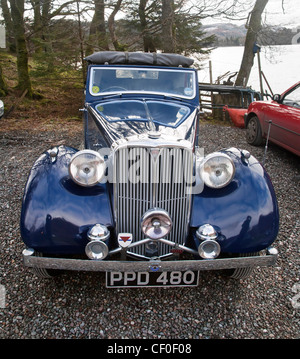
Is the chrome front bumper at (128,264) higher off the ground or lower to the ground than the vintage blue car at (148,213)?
lower

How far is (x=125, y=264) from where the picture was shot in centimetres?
210

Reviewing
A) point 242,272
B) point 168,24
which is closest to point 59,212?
point 242,272

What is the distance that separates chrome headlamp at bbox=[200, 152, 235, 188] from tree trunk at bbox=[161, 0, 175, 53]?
8325mm

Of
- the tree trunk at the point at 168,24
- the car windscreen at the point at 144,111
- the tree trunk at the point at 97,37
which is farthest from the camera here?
the tree trunk at the point at 97,37

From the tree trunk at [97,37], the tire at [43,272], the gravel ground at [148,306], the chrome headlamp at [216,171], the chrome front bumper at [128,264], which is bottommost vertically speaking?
the gravel ground at [148,306]

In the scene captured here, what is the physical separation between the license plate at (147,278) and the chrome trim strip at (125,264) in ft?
0.56

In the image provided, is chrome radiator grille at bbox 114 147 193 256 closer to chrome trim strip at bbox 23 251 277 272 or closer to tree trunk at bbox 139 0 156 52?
chrome trim strip at bbox 23 251 277 272

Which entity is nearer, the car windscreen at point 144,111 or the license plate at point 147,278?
the license plate at point 147,278

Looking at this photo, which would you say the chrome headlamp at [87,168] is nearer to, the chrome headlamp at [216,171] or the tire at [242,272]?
the chrome headlamp at [216,171]

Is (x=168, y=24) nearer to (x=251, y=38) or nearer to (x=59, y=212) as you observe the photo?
(x=251, y=38)

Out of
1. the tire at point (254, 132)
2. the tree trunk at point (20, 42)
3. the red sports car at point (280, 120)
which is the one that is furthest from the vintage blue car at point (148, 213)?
the tree trunk at point (20, 42)

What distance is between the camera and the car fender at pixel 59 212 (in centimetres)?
216

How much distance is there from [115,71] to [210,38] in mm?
9132

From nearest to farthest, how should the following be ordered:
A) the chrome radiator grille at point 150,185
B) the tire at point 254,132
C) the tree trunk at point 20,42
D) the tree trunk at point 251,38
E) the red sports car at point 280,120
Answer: the chrome radiator grille at point 150,185 → the red sports car at point 280,120 → the tire at point 254,132 → the tree trunk at point 20,42 → the tree trunk at point 251,38
